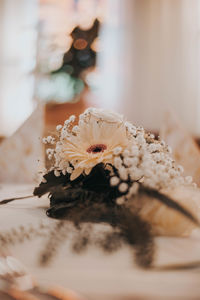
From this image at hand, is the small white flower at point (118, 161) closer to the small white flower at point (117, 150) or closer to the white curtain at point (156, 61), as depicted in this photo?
the small white flower at point (117, 150)

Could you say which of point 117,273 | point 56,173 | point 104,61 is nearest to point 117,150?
point 56,173

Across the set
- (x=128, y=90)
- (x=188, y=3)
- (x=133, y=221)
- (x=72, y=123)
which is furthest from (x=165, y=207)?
(x=188, y=3)

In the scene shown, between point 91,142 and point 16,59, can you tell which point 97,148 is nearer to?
point 91,142

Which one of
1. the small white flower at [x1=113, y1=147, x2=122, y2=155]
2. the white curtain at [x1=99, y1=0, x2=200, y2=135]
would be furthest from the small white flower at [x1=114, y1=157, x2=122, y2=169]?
the white curtain at [x1=99, y1=0, x2=200, y2=135]

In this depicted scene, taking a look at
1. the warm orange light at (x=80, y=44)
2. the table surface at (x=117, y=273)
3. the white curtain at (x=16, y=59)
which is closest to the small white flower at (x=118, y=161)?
the table surface at (x=117, y=273)

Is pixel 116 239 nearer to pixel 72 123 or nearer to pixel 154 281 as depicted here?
pixel 154 281
